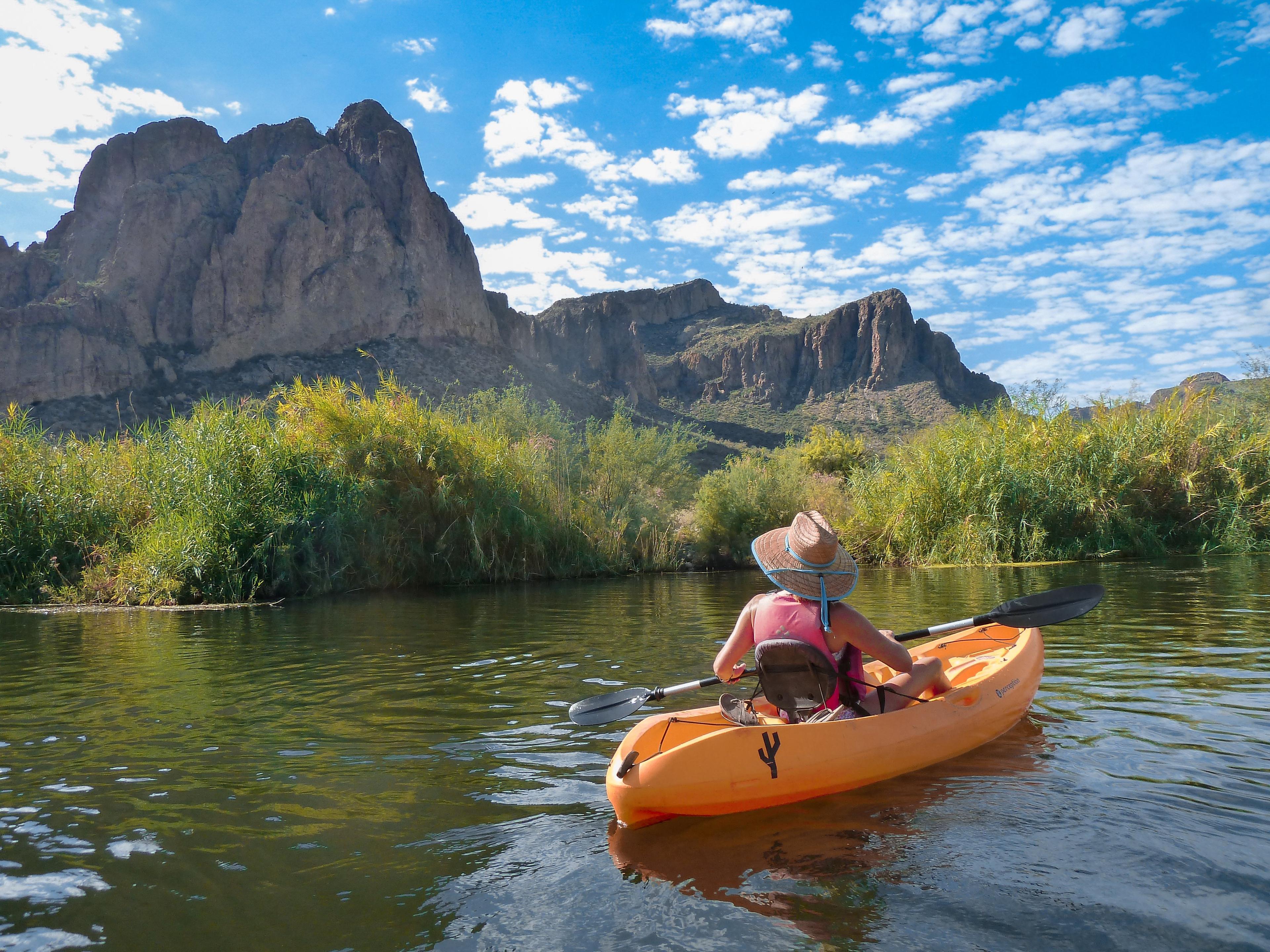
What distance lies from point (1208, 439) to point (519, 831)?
17.8m

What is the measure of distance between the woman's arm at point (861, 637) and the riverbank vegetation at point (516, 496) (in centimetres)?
1099

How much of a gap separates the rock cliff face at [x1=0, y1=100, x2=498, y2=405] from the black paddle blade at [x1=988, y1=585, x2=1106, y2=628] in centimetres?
5349

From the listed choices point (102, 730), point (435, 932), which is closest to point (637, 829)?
point (435, 932)

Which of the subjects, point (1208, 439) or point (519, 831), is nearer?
point (519, 831)

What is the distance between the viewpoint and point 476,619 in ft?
32.9

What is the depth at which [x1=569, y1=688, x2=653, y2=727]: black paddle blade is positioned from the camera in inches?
167

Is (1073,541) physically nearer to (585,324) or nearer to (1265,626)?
(1265,626)

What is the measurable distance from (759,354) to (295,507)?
75280mm

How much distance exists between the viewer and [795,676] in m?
3.72

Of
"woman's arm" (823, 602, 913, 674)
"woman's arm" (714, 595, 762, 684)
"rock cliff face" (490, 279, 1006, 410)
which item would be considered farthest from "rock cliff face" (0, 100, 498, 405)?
"woman's arm" (823, 602, 913, 674)

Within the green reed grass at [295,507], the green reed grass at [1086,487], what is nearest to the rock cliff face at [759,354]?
the green reed grass at [1086,487]

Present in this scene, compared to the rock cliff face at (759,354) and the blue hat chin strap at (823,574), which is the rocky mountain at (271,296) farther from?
the blue hat chin strap at (823,574)

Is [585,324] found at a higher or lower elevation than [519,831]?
higher

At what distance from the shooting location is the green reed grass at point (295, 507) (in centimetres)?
1234
